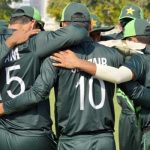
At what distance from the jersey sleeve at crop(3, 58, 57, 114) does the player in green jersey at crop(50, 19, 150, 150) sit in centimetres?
11

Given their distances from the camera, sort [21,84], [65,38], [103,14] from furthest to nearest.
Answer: [103,14]
[21,84]
[65,38]

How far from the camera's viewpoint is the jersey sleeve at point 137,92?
466 cm

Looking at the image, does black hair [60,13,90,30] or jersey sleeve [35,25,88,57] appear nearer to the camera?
jersey sleeve [35,25,88,57]

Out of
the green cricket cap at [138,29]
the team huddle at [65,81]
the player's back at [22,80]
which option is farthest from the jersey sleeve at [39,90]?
the green cricket cap at [138,29]

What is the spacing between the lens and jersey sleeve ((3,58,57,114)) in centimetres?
443

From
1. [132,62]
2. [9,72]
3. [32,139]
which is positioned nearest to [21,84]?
[9,72]

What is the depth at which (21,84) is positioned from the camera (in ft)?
15.4

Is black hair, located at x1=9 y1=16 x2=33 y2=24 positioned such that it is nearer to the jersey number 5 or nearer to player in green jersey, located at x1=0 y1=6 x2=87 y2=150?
player in green jersey, located at x1=0 y1=6 x2=87 y2=150

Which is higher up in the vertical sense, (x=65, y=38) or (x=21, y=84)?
(x=65, y=38)

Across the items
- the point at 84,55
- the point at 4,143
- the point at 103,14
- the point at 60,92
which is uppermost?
the point at 84,55

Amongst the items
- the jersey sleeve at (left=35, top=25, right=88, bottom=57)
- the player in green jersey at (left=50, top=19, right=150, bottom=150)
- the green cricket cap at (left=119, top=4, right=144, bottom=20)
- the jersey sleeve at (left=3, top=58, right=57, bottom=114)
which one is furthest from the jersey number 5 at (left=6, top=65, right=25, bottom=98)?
the green cricket cap at (left=119, top=4, right=144, bottom=20)

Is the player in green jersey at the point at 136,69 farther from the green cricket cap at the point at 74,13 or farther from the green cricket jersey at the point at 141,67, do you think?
the green cricket cap at the point at 74,13

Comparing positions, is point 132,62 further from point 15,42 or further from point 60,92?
point 15,42

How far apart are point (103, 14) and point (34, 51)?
34.5m
